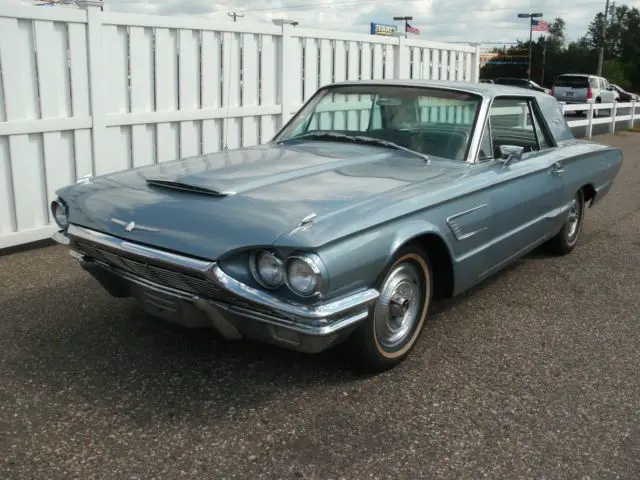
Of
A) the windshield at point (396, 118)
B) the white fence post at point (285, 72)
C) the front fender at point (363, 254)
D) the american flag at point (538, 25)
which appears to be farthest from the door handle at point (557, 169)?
the american flag at point (538, 25)

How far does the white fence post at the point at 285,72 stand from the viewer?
7.59 m

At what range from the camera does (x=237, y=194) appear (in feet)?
10.7

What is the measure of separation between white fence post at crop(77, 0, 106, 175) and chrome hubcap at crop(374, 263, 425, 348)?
11.7 ft

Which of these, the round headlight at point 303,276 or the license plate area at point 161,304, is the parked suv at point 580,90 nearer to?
the license plate area at point 161,304

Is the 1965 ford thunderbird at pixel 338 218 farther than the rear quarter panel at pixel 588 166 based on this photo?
No

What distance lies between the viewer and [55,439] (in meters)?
2.83

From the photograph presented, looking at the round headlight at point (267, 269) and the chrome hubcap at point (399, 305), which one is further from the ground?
the round headlight at point (267, 269)

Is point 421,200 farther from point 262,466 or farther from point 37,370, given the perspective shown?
point 37,370

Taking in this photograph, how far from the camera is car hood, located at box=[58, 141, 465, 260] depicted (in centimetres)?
297

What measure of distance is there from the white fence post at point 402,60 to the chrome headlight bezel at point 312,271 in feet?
23.2

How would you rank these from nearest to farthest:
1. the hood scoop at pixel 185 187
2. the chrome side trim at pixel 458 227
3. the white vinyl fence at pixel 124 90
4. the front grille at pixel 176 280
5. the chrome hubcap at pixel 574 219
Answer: the front grille at pixel 176 280
the hood scoop at pixel 185 187
the chrome side trim at pixel 458 227
the white vinyl fence at pixel 124 90
the chrome hubcap at pixel 574 219

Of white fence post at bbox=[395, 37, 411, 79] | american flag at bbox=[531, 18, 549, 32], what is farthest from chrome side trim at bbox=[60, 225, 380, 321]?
american flag at bbox=[531, 18, 549, 32]

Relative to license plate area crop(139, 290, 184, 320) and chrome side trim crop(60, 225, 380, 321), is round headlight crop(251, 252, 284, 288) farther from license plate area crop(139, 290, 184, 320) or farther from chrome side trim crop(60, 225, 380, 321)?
license plate area crop(139, 290, 184, 320)

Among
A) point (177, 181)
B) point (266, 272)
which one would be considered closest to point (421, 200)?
point (266, 272)
